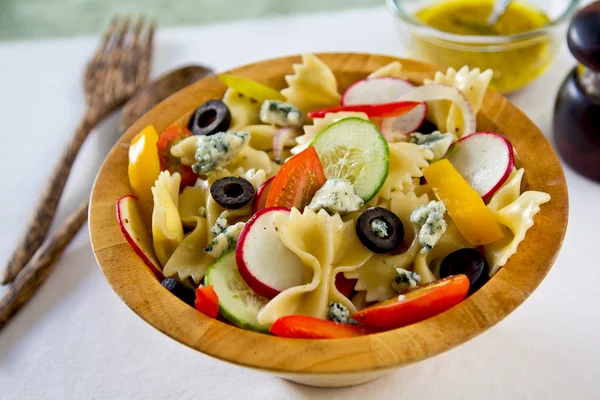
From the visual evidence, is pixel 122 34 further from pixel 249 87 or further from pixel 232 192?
pixel 232 192

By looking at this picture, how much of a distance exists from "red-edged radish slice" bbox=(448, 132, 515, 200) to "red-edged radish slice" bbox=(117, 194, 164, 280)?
1339 millimetres

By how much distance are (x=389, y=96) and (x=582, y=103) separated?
1100mm

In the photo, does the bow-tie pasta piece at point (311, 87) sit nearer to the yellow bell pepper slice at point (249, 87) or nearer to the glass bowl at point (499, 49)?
the yellow bell pepper slice at point (249, 87)

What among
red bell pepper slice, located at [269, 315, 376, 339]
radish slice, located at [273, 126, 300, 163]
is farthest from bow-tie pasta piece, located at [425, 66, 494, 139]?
red bell pepper slice, located at [269, 315, 376, 339]

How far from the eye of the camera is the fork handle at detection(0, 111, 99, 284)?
325 centimetres

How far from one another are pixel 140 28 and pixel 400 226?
9.39ft

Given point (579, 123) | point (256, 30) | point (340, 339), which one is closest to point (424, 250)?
point (340, 339)

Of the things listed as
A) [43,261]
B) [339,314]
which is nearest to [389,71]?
[339,314]

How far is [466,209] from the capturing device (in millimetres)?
2508

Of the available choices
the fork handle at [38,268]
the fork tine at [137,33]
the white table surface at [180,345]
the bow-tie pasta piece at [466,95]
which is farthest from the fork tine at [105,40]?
the bow-tie pasta piece at [466,95]

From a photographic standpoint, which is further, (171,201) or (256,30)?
(256,30)

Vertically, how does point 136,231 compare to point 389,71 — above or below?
below

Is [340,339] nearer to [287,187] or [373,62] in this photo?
[287,187]

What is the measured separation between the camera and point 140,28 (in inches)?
180
